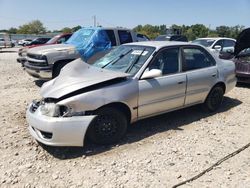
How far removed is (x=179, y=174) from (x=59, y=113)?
1757 mm

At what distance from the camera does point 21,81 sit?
29.5ft

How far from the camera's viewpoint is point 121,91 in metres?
4.09

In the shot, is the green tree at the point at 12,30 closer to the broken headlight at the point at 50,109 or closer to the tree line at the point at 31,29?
the tree line at the point at 31,29

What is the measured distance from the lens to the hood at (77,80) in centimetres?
383

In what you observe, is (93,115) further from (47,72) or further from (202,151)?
(47,72)

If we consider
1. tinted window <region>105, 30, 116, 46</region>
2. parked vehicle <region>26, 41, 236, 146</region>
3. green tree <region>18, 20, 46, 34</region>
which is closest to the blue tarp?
tinted window <region>105, 30, 116, 46</region>

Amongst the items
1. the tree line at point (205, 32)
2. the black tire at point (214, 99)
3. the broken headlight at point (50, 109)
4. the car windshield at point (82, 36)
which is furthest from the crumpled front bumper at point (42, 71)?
the tree line at point (205, 32)

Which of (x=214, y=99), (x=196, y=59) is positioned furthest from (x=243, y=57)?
(x=196, y=59)

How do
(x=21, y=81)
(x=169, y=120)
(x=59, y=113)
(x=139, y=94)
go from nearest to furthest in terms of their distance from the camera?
(x=59, y=113) → (x=139, y=94) → (x=169, y=120) → (x=21, y=81)

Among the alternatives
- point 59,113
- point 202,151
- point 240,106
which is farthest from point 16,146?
point 240,106

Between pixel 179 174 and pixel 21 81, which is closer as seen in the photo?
pixel 179 174

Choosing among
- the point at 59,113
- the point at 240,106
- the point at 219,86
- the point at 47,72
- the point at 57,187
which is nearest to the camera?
the point at 57,187

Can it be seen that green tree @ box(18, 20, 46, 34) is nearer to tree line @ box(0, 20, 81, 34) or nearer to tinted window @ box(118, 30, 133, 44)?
tree line @ box(0, 20, 81, 34)

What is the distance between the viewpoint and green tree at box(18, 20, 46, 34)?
287ft
